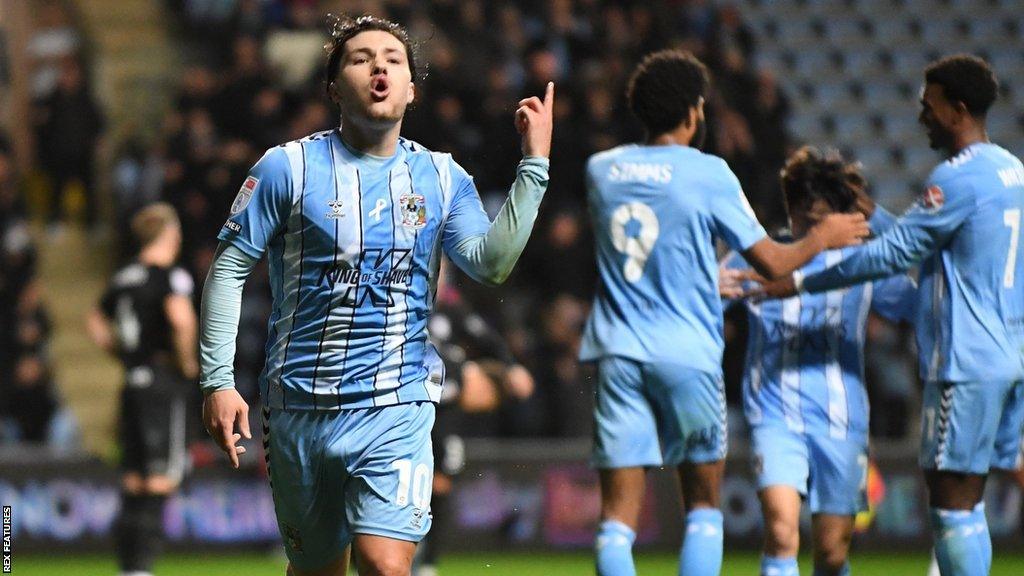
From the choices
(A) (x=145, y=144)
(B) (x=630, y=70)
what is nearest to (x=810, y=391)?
(B) (x=630, y=70)

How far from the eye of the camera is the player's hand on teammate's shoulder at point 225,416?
4.42 metres

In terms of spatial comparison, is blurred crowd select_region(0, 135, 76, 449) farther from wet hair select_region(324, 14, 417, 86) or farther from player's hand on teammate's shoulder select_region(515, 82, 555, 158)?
player's hand on teammate's shoulder select_region(515, 82, 555, 158)

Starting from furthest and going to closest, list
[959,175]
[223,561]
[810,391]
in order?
[223,561] → [810,391] → [959,175]

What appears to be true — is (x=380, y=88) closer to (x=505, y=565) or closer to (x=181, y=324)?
(x=181, y=324)

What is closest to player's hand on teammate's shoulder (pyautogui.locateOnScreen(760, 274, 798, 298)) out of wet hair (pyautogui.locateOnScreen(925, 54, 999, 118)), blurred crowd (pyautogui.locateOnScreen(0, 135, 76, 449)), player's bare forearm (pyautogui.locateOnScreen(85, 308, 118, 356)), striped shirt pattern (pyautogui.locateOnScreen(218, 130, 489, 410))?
wet hair (pyautogui.locateOnScreen(925, 54, 999, 118))

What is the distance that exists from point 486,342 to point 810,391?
2.75m

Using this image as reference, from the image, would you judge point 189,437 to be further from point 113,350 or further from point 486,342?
point 486,342

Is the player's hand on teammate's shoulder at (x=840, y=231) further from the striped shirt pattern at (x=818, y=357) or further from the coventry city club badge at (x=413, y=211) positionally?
the coventry city club badge at (x=413, y=211)

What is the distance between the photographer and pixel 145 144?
14.4 metres

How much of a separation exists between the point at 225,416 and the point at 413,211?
31.7 inches

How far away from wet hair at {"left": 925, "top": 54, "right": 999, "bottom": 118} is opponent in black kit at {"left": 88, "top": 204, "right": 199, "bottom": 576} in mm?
4515

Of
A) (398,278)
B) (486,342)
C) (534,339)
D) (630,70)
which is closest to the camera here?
(398,278)

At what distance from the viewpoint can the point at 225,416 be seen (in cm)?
442

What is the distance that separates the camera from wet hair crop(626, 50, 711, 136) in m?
5.98
